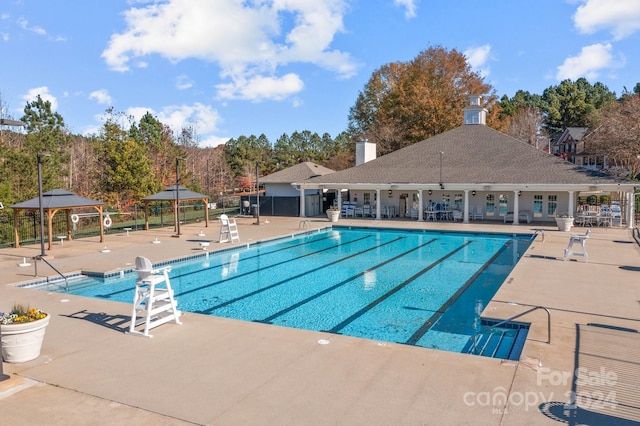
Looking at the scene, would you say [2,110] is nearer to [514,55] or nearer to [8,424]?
[8,424]

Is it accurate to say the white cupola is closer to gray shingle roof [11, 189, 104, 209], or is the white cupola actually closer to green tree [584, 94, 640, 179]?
green tree [584, 94, 640, 179]

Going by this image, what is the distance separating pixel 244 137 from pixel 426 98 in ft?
109

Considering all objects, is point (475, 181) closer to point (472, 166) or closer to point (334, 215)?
point (472, 166)

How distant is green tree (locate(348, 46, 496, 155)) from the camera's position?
126 ft

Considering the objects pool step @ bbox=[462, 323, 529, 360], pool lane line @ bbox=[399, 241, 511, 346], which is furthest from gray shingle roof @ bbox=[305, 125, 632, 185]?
pool step @ bbox=[462, 323, 529, 360]

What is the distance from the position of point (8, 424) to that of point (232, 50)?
2943 cm

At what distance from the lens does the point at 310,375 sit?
5.23 meters

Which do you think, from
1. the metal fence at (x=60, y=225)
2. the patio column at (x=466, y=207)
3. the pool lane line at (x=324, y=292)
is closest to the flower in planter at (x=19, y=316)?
the pool lane line at (x=324, y=292)

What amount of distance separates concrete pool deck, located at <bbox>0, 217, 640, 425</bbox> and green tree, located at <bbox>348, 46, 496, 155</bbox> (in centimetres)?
3156

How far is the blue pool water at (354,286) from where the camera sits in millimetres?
8719

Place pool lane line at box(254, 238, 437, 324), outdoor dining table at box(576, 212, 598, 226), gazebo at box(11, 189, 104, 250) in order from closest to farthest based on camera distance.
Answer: pool lane line at box(254, 238, 437, 324)
gazebo at box(11, 189, 104, 250)
outdoor dining table at box(576, 212, 598, 226)

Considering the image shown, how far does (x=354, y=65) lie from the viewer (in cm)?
4153

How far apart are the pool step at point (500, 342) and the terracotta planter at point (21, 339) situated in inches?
236

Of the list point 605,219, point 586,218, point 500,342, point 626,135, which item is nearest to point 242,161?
point 626,135
